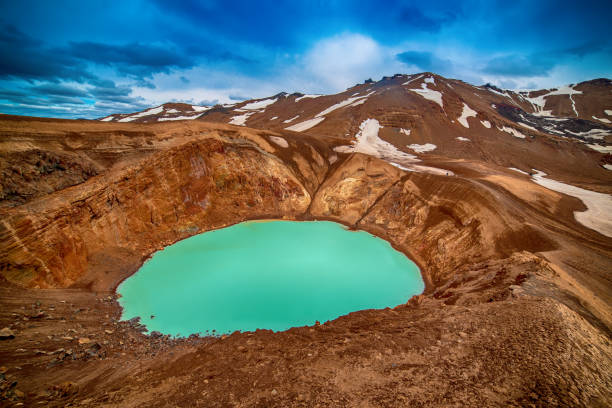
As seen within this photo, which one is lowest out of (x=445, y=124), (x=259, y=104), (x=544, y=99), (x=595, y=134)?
(x=445, y=124)

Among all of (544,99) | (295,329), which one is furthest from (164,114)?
(544,99)

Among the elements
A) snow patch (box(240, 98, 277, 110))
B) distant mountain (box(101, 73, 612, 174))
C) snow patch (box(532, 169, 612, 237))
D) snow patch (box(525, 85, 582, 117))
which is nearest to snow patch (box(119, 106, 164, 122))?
distant mountain (box(101, 73, 612, 174))

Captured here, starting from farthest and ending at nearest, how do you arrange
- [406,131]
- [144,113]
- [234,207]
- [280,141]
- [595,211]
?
[144,113] → [406,131] → [280,141] → [234,207] → [595,211]

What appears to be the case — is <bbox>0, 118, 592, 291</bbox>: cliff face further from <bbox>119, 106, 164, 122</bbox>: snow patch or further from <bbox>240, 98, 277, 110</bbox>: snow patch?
<bbox>240, 98, 277, 110</bbox>: snow patch

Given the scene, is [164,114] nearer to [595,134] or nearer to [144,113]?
[144,113]

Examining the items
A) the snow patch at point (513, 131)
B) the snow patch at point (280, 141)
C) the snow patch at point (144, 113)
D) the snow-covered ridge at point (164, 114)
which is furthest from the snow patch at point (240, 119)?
the snow patch at point (513, 131)

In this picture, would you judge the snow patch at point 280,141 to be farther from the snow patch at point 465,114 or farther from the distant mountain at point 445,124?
the snow patch at point 465,114

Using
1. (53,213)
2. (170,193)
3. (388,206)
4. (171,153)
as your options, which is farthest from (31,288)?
(388,206)
